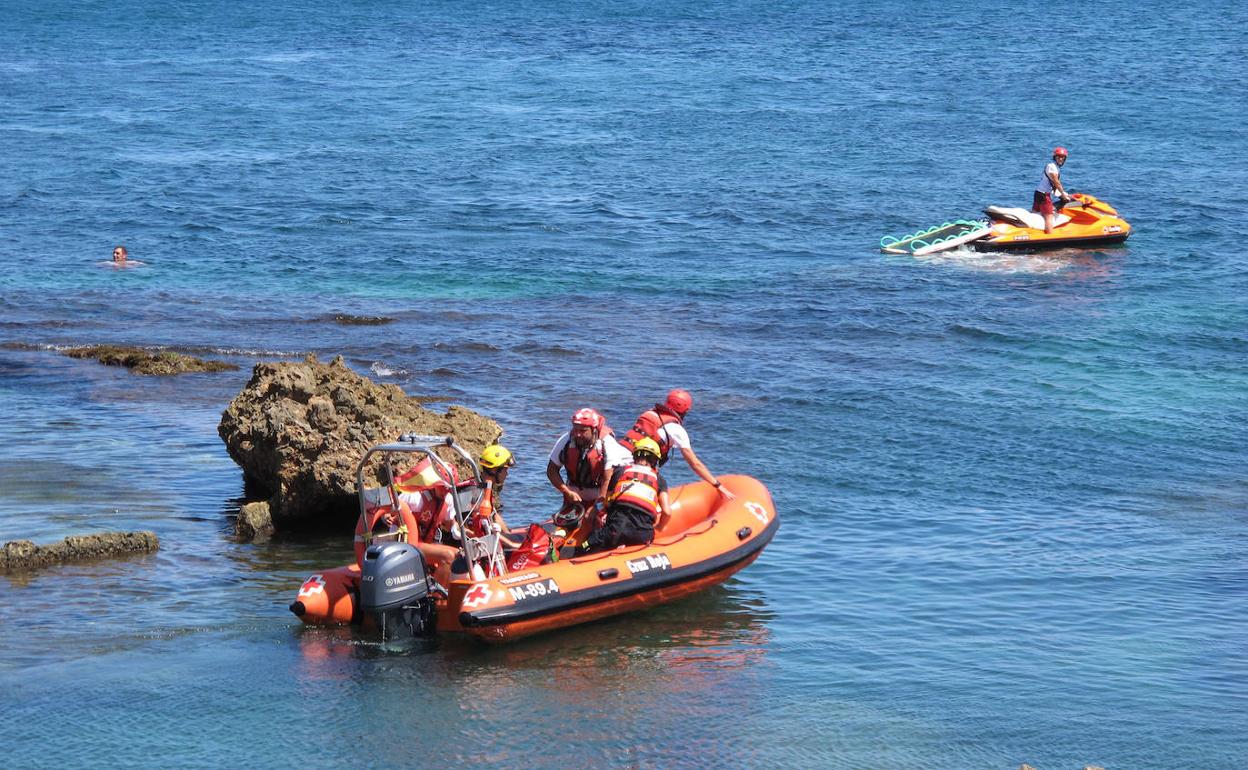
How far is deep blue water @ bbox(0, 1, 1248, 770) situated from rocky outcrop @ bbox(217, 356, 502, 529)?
0.48 meters

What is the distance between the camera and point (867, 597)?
12781 mm

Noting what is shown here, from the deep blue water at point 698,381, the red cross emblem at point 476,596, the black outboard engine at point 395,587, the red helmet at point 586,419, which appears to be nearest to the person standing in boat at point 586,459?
the red helmet at point 586,419

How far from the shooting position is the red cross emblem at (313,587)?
37.0ft

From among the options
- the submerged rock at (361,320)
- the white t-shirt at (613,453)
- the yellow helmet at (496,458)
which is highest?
the yellow helmet at (496,458)

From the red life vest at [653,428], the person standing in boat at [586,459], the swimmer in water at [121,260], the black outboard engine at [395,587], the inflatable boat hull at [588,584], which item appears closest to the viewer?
the black outboard engine at [395,587]

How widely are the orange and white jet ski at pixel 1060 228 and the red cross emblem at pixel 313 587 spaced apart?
1845 centimetres

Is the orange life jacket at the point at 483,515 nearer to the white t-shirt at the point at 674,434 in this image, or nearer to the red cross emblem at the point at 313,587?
the red cross emblem at the point at 313,587

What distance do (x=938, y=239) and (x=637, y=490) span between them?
16.9 m

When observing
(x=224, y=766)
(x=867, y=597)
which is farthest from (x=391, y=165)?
(x=224, y=766)

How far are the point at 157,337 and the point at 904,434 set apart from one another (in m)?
10.6

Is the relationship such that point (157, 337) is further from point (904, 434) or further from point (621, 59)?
point (621, 59)

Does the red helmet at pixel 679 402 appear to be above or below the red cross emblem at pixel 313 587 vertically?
above

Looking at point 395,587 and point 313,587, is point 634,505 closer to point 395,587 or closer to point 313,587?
point 395,587

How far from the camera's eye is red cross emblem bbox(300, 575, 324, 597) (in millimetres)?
11289
